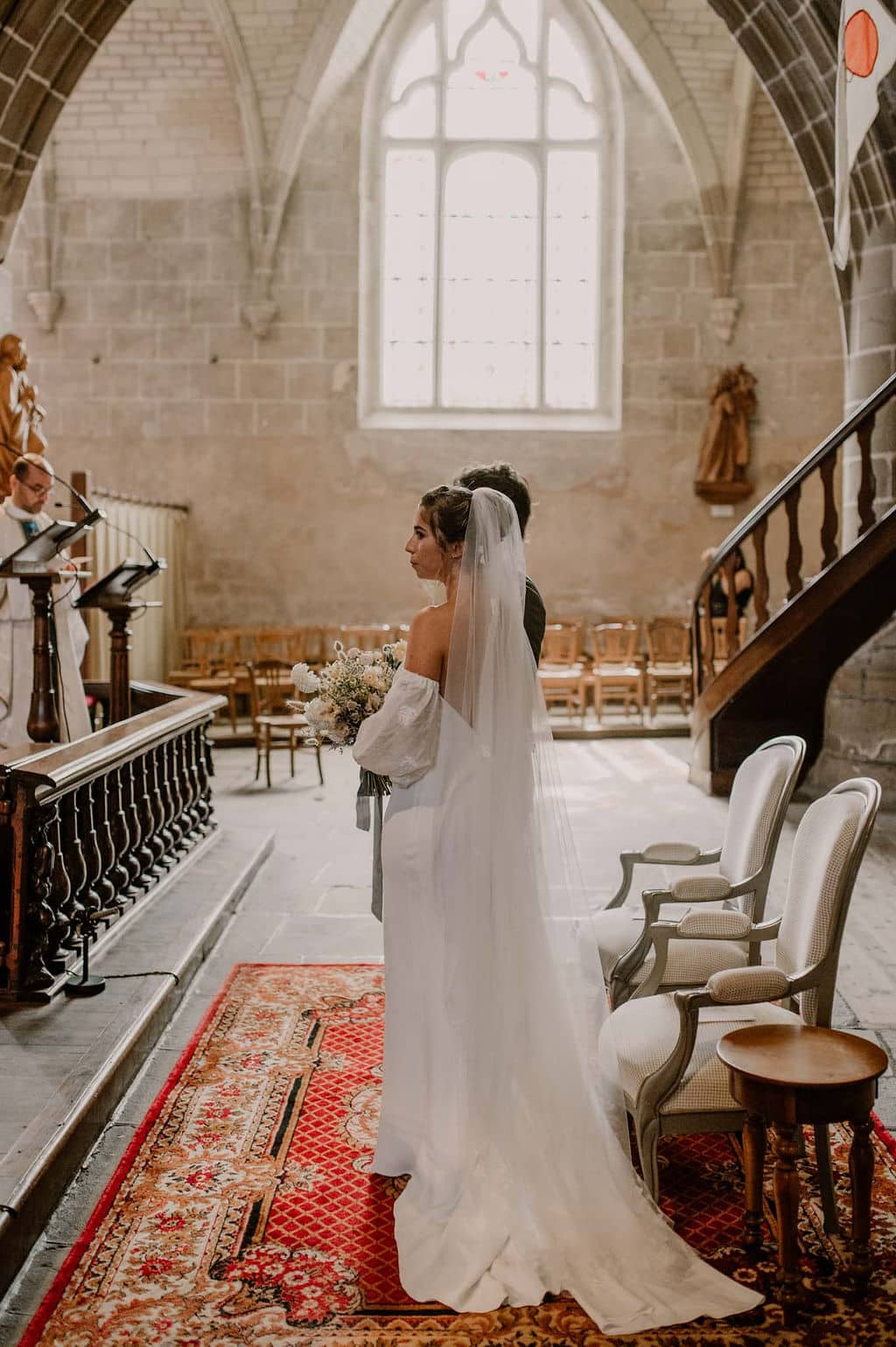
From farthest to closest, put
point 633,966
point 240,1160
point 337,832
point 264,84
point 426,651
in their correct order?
point 264,84 → point 337,832 → point 633,966 → point 240,1160 → point 426,651

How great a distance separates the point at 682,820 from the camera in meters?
7.11

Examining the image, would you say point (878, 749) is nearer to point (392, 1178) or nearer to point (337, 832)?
point (337, 832)

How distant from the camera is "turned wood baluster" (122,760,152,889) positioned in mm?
4910

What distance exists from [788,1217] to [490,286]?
11431 millimetres

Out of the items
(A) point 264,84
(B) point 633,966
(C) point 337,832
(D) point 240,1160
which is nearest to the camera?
(D) point 240,1160

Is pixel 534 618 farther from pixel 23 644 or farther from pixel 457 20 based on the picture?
pixel 457 20

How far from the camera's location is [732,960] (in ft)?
10.7

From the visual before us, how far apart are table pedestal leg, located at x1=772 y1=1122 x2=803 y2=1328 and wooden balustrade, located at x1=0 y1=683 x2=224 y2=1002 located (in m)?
2.19

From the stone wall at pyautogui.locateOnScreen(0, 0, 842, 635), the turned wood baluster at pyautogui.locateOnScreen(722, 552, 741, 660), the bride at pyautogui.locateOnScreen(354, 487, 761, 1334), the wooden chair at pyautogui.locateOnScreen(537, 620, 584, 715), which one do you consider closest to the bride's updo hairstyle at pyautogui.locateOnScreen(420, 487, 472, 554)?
the bride at pyautogui.locateOnScreen(354, 487, 761, 1334)

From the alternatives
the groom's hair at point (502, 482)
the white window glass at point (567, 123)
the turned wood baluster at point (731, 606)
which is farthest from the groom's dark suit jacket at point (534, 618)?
Answer: the white window glass at point (567, 123)

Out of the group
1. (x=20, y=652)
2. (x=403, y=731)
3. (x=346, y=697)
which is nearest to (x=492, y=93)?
(x=20, y=652)

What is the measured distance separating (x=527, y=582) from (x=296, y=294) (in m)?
9.94

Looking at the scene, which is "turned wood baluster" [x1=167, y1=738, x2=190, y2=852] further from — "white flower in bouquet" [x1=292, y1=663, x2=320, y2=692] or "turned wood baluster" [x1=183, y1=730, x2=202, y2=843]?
"white flower in bouquet" [x1=292, y1=663, x2=320, y2=692]

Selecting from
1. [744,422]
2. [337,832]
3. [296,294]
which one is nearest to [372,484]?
[296,294]
